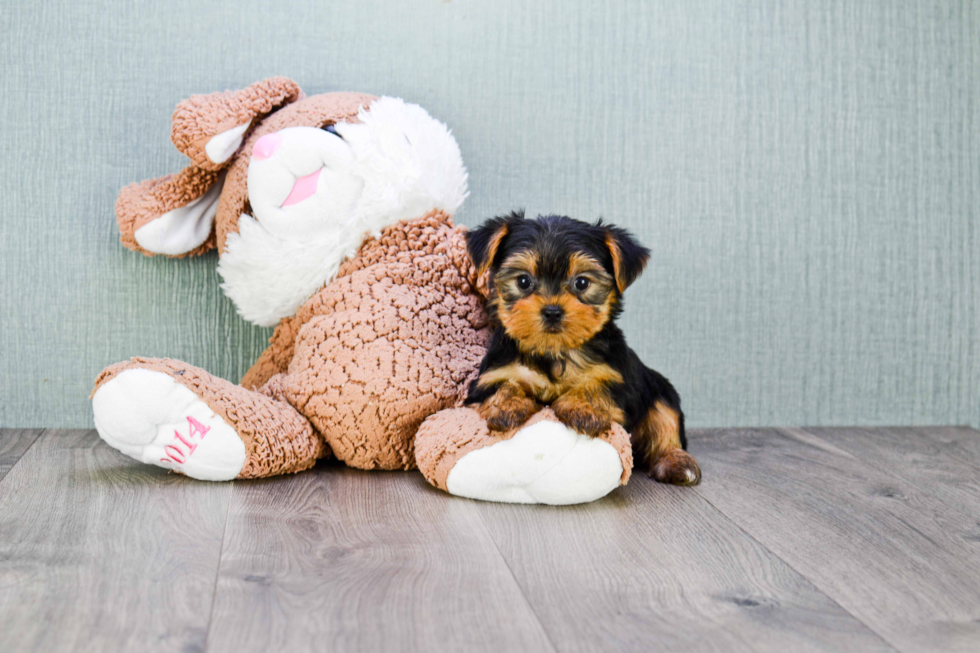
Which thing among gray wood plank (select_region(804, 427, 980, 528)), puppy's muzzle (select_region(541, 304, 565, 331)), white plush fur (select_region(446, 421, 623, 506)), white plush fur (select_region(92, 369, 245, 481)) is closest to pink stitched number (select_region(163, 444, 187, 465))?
white plush fur (select_region(92, 369, 245, 481))

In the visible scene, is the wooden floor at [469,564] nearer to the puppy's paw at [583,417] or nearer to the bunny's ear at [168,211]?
the puppy's paw at [583,417]

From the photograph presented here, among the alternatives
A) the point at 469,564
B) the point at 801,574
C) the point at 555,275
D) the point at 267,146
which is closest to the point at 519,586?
the point at 469,564

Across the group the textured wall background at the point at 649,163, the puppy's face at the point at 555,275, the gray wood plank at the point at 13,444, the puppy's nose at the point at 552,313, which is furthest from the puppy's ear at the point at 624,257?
the gray wood plank at the point at 13,444

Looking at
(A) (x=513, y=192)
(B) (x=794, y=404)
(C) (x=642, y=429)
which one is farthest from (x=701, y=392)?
(A) (x=513, y=192)

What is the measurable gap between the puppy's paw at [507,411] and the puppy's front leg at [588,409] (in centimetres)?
6

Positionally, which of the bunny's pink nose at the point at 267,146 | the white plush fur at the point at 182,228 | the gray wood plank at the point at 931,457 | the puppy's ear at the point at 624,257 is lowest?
the gray wood plank at the point at 931,457

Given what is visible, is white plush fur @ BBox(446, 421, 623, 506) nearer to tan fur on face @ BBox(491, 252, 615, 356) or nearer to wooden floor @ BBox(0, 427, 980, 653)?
wooden floor @ BBox(0, 427, 980, 653)

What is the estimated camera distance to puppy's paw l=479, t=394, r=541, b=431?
1787mm

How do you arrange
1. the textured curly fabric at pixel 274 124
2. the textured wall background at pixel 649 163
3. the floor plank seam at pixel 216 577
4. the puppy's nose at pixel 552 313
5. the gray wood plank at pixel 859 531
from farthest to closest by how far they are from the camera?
the textured wall background at pixel 649 163 → the textured curly fabric at pixel 274 124 → the puppy's nose at pixel 552 313 → the gray wood plank at pixel 859 531 → the floor plank seam at pixel 216 577

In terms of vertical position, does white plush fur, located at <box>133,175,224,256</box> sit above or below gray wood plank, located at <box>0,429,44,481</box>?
above

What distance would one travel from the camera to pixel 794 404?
285cm

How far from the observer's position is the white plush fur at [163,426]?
1.81 metres

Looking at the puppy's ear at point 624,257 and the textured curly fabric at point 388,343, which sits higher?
the puppy's ear at point 624,257

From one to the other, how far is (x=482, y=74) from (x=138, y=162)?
112 cm
